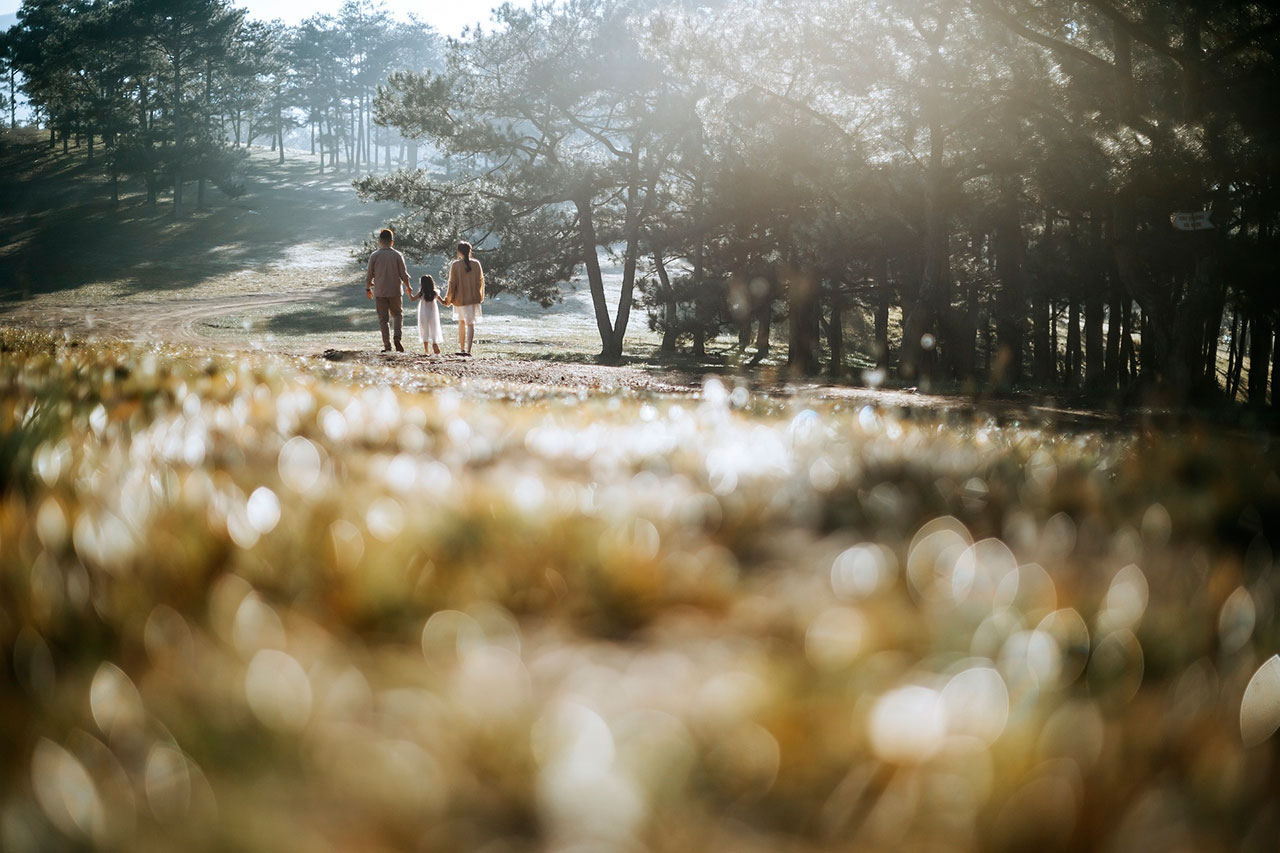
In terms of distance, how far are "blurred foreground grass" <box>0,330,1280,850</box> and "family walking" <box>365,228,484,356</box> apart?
1611cm

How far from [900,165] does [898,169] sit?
11 centimetres

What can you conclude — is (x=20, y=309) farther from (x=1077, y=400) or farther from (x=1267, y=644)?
(x=1267, y=644)

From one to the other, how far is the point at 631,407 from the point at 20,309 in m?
39.2

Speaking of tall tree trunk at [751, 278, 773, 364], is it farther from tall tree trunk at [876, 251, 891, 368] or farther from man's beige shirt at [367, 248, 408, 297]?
man's beige shirt at [367, 248, 408, 297]

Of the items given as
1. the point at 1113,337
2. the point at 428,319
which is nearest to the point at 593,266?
the point at 428,319

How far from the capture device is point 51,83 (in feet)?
218

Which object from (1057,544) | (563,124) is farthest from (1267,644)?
(563,124)

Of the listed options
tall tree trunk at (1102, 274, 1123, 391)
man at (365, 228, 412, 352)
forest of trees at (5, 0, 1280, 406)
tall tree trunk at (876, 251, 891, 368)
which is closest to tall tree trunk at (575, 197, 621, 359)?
forest of trees at (5, 0, 1280, 406)

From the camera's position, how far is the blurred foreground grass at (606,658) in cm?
94

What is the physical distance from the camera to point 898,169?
25.4 m

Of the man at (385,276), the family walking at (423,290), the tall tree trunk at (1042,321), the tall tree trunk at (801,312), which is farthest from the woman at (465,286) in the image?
the tall tree trunk at (1042,321)

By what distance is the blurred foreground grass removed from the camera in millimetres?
940

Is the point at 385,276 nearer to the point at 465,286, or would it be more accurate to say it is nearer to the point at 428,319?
the point at 465,286

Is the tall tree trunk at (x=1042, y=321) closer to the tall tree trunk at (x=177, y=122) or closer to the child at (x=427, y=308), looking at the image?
the child at (x=427, y=308)
